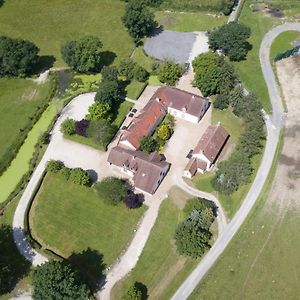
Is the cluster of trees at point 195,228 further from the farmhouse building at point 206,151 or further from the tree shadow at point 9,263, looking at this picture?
the tree shadow at point 9,263

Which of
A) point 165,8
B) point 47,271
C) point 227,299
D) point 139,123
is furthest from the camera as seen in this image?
point 165,8

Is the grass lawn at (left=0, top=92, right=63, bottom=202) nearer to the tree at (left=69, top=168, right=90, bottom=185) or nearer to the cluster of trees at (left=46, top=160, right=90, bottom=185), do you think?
the cluster of trees at (left=46, top=160, right=90, bottom=185)

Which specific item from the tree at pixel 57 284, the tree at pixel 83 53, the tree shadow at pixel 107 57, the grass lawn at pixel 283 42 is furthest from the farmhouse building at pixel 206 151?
the tree shadow at pixel 107 57

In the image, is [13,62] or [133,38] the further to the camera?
[133,38]

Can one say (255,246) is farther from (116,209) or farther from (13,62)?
(13,62)

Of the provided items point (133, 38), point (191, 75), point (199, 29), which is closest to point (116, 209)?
point (191, 75)

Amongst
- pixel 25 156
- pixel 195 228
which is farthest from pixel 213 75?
pixel 25 156
